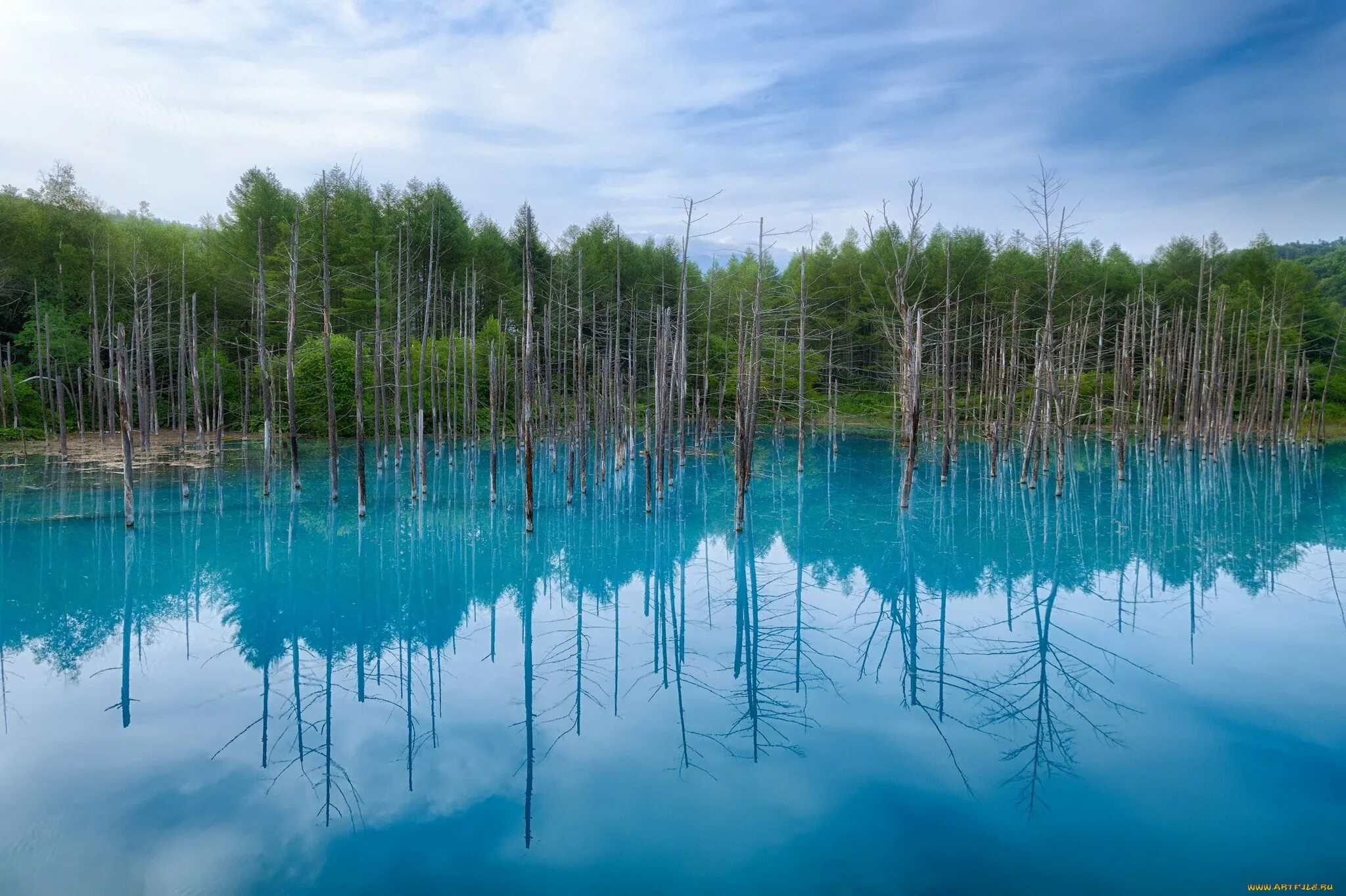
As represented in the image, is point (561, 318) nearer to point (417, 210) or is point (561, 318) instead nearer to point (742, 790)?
point (417, 210)

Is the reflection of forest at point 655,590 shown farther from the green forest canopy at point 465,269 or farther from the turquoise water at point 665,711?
the green forest canopy at point 465,269

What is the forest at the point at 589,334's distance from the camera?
19.5 metres

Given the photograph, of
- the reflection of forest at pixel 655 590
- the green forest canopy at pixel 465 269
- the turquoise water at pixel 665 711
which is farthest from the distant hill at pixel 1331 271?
the turquoise water at pixel 665 711

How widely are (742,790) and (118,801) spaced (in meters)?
4.25

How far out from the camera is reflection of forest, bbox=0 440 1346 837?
279 inches

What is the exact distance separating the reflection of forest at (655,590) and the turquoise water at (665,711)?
0.21ft

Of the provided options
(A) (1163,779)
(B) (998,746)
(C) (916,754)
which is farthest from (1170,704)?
(C) (916,754)

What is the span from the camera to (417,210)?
3647cm

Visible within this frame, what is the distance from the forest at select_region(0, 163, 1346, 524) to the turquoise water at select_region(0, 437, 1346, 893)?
11.9 feet

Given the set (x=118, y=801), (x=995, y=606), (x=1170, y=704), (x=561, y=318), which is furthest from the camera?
(x=561, y=318)

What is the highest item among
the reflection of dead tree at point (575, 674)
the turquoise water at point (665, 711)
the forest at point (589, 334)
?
the forest at point (589, 334)

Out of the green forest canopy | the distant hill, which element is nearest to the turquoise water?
the green forest canopy

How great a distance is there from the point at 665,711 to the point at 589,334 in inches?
1162

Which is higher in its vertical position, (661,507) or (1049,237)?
(1049,237)
